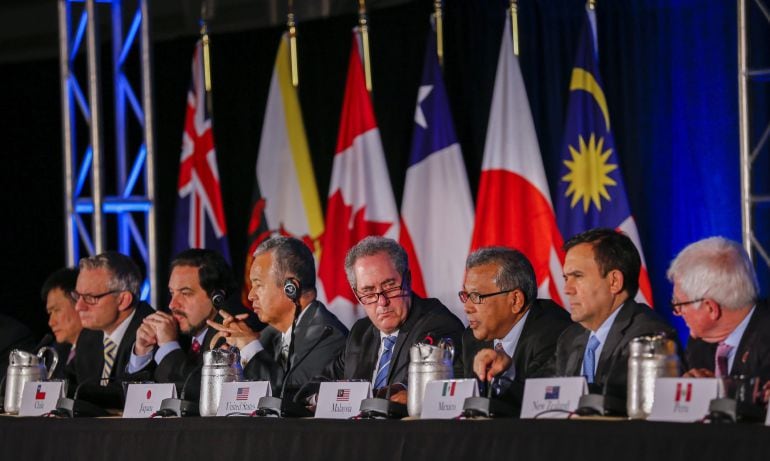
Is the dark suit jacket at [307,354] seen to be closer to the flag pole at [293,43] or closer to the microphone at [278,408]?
the microphone at [278,408]

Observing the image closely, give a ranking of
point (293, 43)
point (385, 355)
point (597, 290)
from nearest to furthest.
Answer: point (597, 290)
point (385, 355)
point (293, 43)

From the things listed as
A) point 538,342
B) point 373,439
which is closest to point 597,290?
point 538,342

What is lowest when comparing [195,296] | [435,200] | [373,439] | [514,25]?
[373,439]

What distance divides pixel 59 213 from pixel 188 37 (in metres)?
1.33

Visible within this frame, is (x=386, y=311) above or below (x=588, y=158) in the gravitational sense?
below

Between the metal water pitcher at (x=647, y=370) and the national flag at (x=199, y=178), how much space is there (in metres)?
4.48

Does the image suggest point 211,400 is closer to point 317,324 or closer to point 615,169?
point 317,324

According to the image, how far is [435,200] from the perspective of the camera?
673cm

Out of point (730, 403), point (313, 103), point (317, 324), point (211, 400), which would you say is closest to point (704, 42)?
Answer: point (313, 103)

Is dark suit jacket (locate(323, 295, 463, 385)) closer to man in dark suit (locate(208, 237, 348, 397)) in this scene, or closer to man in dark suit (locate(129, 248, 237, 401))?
man in dark suit (locate(208, 237, 348, 397))

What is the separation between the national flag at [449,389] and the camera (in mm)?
3164

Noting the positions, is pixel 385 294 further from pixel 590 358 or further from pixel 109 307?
pixel 109 307

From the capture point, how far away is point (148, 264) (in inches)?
251

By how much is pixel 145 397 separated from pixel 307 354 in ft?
1.99
